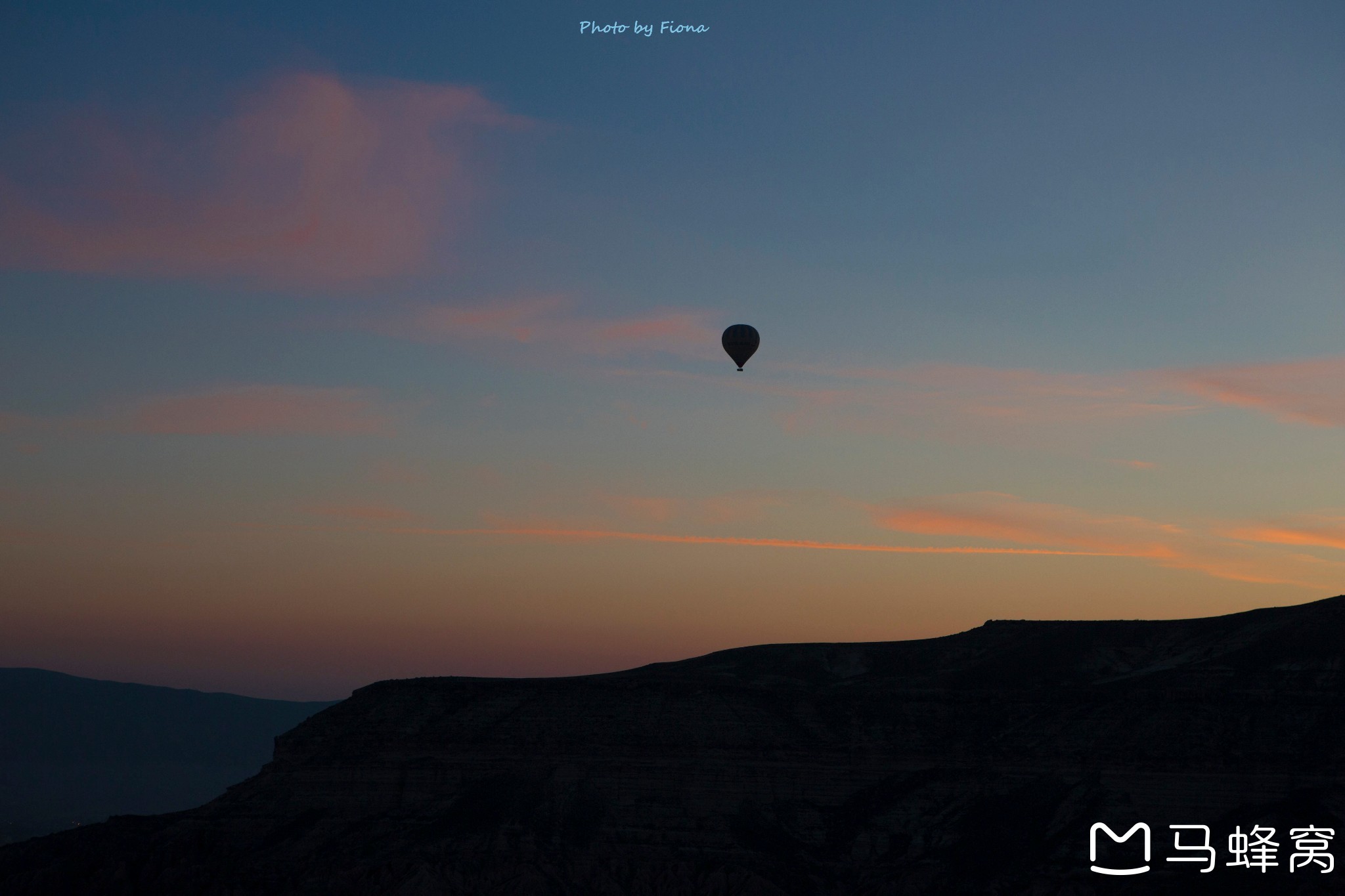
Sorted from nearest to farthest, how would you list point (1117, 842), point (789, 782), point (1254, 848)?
1. point (1254, 848)
2. point (1117, 842)
3. point (789, 782)

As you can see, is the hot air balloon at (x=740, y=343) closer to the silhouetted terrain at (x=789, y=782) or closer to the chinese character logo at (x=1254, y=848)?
the silhouetted terrain at (x=789, y=782)

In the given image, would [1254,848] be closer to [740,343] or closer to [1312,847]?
[1312,847]

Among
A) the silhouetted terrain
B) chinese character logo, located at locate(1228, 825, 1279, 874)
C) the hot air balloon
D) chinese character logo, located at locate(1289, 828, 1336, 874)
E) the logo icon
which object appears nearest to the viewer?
chinese character logo, located at locate(1289, 828, 1336, 874)

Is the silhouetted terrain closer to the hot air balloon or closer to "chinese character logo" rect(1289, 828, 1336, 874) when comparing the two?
"chinese character logo" rect(1289, 828, 1336, 874)

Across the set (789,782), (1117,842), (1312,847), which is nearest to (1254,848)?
(1312,847)

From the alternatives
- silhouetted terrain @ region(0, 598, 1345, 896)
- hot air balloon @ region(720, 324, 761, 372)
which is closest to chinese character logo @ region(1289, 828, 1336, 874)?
silhouetted terrain @ region(0, 598, 1345, 896)

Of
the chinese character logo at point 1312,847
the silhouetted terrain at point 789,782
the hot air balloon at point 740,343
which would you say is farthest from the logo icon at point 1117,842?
the hot air balloon at point 740,343

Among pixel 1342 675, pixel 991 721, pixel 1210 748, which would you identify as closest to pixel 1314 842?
pixel 1210 748
